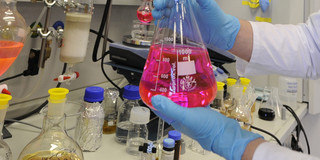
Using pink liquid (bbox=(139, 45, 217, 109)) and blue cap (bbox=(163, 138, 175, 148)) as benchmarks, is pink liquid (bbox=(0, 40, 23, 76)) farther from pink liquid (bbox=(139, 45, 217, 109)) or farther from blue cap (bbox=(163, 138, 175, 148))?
blue cap (bbox=(163, 138, 175, 148))

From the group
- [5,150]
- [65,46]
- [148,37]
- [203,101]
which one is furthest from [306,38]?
[5,150]

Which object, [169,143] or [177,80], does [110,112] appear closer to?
[169,143]

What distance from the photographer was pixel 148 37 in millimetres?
1721

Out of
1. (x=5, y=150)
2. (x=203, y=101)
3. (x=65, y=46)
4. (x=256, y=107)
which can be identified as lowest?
(x=256, y=107)

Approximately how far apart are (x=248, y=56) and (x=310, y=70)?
254 mm

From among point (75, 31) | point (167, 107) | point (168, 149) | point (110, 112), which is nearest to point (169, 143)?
point (168, 149)

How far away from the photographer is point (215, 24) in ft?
3.84

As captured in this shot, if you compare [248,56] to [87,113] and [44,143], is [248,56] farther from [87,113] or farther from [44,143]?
[44,143]

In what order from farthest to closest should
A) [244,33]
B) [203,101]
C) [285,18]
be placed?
[285,18], [244,33], [203,101]

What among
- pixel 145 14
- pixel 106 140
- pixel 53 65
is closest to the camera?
pixel 106 140

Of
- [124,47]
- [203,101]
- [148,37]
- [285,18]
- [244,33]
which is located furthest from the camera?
[285,18]

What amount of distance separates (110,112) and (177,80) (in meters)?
0.67

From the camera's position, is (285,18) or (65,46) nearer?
(65,46)

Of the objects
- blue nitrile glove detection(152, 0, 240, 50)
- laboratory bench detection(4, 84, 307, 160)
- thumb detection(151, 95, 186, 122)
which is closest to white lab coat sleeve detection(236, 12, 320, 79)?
blue nitrile glove detection(152, 0, 240, 50)
